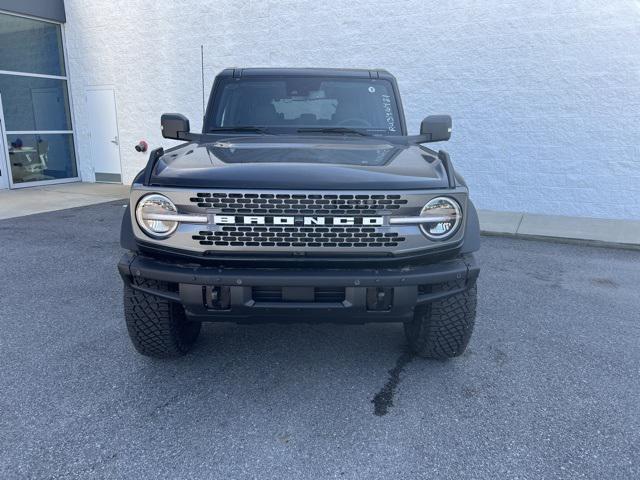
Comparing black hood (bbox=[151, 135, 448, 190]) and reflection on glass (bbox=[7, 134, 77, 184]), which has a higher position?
black hood (bbox=[151, 135, 448, 190])

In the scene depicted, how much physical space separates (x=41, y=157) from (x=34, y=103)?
1266mm

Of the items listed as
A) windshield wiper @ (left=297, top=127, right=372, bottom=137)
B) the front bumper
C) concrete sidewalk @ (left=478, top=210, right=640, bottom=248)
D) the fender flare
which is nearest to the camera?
the front bumper

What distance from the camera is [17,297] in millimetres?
4340

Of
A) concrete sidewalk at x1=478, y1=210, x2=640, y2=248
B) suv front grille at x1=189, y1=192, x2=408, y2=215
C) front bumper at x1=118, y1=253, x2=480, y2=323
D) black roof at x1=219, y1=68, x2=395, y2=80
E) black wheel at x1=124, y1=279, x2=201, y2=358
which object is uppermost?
black roof at x1=219, y1=68, x2=395, y2=80

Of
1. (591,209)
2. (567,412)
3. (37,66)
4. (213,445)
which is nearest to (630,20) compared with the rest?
(591,209)

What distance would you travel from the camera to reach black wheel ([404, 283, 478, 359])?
2.87 meters

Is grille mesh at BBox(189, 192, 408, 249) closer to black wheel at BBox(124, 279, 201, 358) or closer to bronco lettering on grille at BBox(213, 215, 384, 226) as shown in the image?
bronco lettering on grille at BBox(213, 215, 384, 226)

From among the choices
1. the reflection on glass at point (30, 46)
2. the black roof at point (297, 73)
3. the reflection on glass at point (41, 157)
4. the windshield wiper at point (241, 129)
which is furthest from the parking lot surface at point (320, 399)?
the reflection on glass at point (30, 46)

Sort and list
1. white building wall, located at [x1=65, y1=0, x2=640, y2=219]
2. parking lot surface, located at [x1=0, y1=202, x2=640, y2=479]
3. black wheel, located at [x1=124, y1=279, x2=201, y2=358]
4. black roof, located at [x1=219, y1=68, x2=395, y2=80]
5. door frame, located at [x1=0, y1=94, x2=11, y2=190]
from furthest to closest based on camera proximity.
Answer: door frame, located at [x1=0, y1=94, x2=11, y2=190] → white building wall, located at [x1=65, y1=0, x2=640, y2=219] → black roof, located at [x1=219, y1=68, x2=395, y2=80] → black wheel, located at [x1=124, y1=279, x2=201, y2=358] → parking lot surface, located at [x1=0, y1=202, x2=640, y2=479]

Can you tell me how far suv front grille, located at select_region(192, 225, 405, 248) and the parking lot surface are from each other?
947 mm

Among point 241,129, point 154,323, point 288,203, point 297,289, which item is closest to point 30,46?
point 241,129

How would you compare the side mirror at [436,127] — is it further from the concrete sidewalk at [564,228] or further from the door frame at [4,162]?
the door frame at [4,162]

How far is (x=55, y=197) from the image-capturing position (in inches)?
390

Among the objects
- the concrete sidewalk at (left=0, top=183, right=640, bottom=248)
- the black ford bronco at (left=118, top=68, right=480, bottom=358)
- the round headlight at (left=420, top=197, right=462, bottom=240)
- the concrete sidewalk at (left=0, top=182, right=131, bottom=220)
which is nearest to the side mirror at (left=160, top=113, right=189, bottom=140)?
the black ford bronco at (left=118, top=68, right=480, bottom=358)
